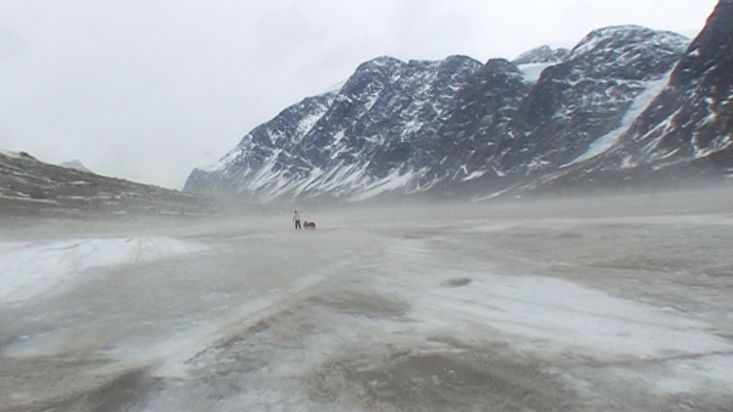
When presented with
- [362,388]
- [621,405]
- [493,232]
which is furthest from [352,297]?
[493,232]

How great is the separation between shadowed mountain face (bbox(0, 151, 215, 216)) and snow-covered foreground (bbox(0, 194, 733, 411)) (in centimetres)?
7561

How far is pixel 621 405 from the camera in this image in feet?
19.6

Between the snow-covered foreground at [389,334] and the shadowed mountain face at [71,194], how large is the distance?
75.6 metres

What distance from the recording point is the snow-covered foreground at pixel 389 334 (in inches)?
258

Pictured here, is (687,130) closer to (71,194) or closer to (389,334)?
(71,194)

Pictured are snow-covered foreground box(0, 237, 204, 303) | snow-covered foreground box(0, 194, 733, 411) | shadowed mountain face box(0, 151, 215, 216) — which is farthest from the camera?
shadowed mountain face box(0, 151, 215, 216)

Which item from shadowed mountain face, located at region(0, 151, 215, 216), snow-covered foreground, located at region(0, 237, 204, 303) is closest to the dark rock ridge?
shadowed mountain face, located at region(0, 151, 215, 216)

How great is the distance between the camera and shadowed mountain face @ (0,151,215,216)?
274ft

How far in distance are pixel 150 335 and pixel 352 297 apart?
4610 millimetres

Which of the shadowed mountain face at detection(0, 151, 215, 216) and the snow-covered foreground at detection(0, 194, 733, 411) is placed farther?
the shadowed mountain face at detection(0, 151, 215, 216)

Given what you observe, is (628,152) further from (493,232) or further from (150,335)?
(150,335)

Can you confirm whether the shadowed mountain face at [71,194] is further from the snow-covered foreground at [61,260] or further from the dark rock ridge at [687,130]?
the dark rock ridge at [687,130]

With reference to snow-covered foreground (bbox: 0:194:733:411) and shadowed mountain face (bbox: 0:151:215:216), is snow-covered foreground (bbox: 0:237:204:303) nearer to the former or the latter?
snow-covered foreground (bbox: 0:194:733:411)

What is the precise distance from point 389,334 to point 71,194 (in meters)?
108
